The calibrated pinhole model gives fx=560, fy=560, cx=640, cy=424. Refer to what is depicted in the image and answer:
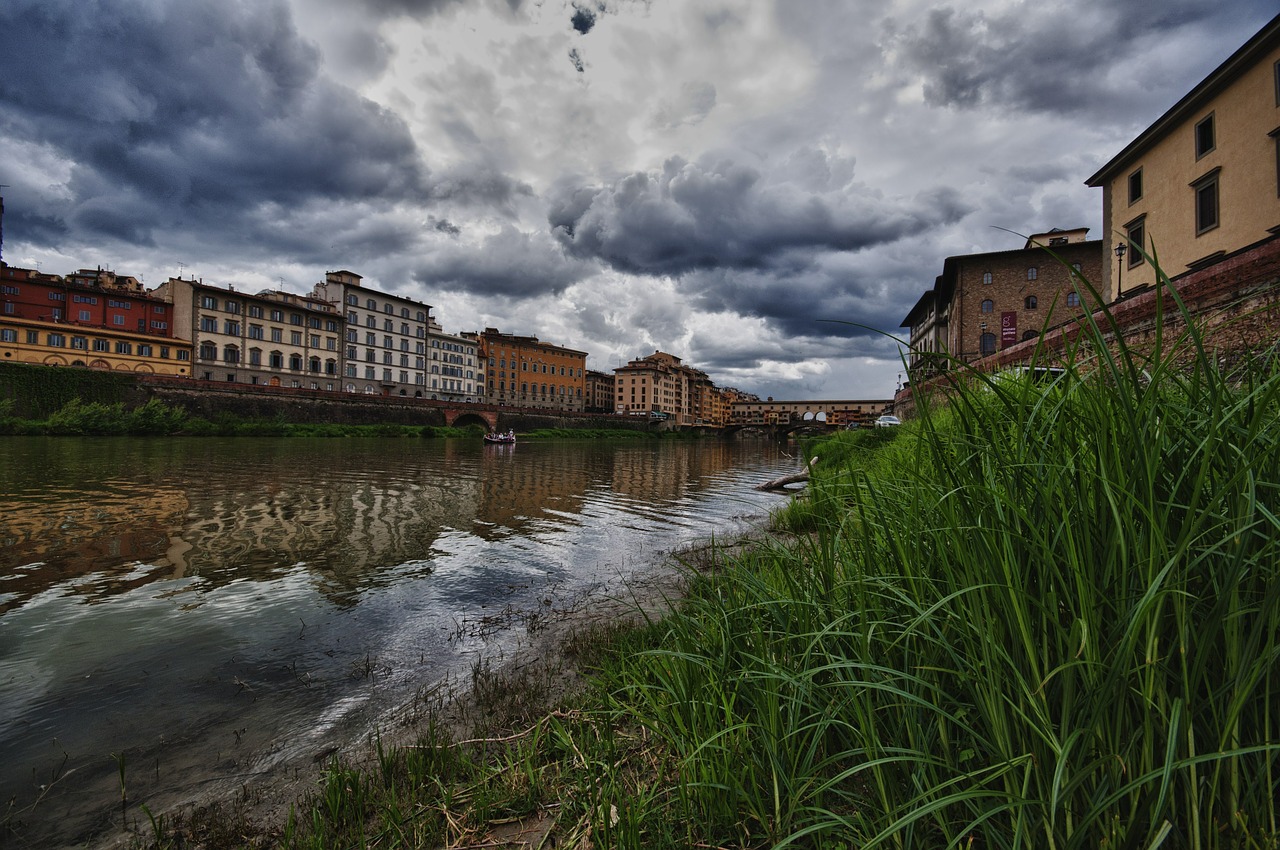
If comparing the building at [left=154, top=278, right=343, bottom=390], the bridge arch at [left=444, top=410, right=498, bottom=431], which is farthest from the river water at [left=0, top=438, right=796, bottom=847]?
the building at [left=154, top=278, right=343, bottom=390]

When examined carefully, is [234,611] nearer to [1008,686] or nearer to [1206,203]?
[1008,686]

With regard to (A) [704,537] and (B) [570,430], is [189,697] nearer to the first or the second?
(A) [704,537]

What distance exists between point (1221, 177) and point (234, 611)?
94.2ft

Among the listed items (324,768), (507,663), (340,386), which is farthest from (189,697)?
(340,386)

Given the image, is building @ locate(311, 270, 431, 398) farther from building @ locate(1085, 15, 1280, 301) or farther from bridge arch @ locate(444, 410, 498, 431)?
building @ locate(1085, 15, 1280, 301)

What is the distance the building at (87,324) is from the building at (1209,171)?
2625 inches

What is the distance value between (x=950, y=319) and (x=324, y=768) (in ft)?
172

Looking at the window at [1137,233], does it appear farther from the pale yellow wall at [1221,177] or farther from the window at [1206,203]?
the window at [1206,203]

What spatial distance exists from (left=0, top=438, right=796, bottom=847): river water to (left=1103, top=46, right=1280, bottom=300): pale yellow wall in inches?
740

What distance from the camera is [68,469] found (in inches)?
643

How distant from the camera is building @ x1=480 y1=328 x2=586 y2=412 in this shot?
95.1 meters

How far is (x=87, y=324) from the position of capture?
51188 mm

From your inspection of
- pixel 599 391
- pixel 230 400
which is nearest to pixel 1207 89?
pixel 230 400

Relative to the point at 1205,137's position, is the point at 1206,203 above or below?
below
